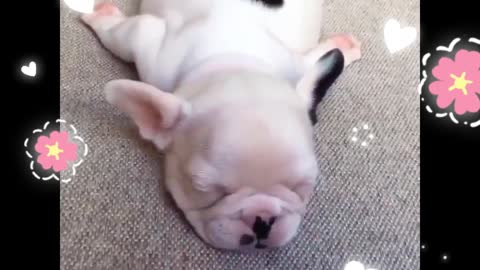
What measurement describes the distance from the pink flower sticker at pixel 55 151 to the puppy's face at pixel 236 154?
0.32 ft

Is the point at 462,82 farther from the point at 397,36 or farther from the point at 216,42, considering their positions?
the point at 397,36

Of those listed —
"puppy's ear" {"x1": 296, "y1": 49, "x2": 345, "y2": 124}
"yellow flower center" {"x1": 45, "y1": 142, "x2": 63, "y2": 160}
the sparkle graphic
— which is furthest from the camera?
the sparkle graphic

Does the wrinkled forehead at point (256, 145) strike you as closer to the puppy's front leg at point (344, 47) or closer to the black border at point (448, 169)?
the black border at point (448, 169)

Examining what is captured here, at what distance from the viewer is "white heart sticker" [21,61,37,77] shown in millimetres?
705

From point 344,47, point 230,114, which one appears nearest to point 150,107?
point 230,114

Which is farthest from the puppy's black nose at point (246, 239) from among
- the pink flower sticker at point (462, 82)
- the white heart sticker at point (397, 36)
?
the white heart sticker at point (397, 36)

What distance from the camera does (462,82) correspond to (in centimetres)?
73

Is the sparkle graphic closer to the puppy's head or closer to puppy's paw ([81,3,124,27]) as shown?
the puppy's head

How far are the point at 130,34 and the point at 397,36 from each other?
52 cm

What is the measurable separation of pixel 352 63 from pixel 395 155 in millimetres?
216

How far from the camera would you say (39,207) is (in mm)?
690

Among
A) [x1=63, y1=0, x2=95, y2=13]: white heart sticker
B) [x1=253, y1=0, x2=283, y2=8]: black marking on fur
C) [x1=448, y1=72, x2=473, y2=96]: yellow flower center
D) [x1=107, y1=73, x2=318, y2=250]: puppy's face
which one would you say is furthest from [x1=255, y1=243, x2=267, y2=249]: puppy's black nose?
[x1=63, y1=0, x2=95, y2=13]: white heart sticker

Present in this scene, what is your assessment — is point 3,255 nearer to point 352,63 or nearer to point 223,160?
point 223,160

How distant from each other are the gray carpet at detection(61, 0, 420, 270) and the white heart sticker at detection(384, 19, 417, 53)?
0.06 feet
